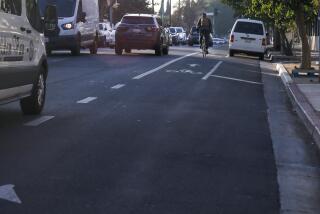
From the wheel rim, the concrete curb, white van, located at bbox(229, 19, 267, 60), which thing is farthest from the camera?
white van, located at bbox(229, 19, 267, 60)

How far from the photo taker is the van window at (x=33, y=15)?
380 inches

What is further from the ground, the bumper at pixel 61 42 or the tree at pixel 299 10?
the tree at pixel 299 10

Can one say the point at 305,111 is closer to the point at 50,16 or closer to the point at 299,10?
the point at 50,16

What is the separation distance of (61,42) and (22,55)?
18.1 meters

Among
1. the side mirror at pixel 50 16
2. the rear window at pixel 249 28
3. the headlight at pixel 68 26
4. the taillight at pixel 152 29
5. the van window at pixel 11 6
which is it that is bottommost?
the rear window at pixel 249 28

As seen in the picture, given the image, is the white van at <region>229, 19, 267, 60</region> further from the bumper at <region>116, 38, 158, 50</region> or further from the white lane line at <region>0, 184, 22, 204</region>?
the white lane line at <region>0, 184, 22, 204</region>

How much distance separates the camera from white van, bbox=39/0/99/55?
89.0 ft

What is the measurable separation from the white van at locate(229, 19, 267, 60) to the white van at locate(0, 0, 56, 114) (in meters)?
22.5

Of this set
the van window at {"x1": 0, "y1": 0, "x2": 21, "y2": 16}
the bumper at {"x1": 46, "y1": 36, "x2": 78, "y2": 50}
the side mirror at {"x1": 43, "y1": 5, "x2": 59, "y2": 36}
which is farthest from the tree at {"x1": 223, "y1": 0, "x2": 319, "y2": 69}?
the van window at {"x1": 0, "y1": 0, "x2": 21, "y2": 16}

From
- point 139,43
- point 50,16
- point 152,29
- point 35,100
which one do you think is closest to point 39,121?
point 35,100

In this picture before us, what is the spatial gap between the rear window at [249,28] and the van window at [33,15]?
23717 millimetres

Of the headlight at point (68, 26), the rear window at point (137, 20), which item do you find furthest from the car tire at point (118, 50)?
the headlight at point (68, 26)

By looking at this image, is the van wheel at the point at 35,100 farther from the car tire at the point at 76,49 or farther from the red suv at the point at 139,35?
the red suv at the point at 139,35

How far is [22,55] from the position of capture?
9219 millimetres
